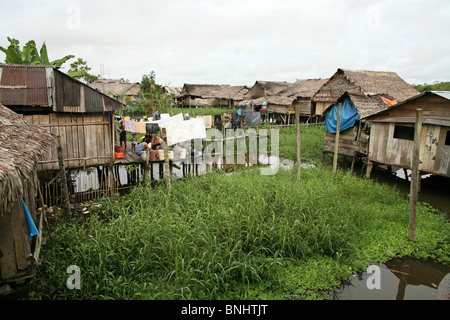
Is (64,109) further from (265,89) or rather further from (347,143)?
(265,89)

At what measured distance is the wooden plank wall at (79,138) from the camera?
8.13 meters

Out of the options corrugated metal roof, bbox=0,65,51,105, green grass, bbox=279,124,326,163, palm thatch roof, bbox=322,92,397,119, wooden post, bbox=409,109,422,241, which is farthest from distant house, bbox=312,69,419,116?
corrugated metal roof, bbox=0,65,51,105

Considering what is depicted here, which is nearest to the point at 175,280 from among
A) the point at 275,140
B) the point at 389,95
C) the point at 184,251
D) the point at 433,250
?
the point at 184,251

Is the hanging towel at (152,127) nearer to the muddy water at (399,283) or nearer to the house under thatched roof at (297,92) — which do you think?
the muddy water at (399,283)

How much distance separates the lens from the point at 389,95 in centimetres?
1506

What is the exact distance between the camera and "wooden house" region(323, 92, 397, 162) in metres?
11.9

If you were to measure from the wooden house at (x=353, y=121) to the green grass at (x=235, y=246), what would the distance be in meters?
4.74

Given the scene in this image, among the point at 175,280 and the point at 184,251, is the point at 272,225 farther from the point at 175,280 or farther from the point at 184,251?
the point at 175,280

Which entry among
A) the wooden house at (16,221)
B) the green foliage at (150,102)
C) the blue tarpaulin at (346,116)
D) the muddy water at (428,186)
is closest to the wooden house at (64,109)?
the wooden house at (16,221)

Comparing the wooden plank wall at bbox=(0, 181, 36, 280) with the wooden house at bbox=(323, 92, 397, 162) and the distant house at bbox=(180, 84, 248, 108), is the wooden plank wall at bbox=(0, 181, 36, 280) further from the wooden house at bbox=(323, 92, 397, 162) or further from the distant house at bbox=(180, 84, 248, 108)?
the distant house at bbox=(180, 84, 248, 108)

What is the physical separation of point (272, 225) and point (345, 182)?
14.8 feet

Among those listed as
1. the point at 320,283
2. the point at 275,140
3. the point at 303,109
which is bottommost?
the point at 320,283

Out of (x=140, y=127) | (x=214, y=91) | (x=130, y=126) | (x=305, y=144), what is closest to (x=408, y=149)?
(x=305, y=144)
